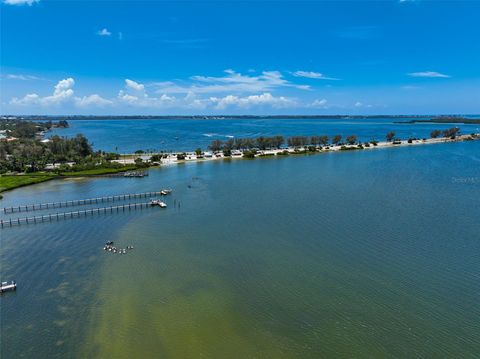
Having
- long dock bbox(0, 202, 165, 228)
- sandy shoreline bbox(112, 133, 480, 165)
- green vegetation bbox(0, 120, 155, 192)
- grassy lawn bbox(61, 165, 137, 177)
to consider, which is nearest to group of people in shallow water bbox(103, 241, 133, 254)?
long dock bbox(0, 202, 165, 228)

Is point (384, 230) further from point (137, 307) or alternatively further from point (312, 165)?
point (312, 165)

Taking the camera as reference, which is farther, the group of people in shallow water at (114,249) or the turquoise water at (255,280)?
the group of people in shallow water at (114,249)

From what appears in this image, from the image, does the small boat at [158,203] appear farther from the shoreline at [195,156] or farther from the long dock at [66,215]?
the shoreline at [195,156]

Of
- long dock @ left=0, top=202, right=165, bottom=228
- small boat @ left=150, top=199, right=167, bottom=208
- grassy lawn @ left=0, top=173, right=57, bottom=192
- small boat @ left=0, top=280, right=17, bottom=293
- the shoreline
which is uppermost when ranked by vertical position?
the shoreline

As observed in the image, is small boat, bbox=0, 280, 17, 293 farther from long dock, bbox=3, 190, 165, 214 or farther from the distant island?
A: the distant island

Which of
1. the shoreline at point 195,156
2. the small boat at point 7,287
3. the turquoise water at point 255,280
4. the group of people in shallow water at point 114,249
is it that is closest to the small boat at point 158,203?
the turquoise water at point 255,280

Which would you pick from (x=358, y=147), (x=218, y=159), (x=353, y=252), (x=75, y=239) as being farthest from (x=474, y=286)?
(x=358, y=147)
